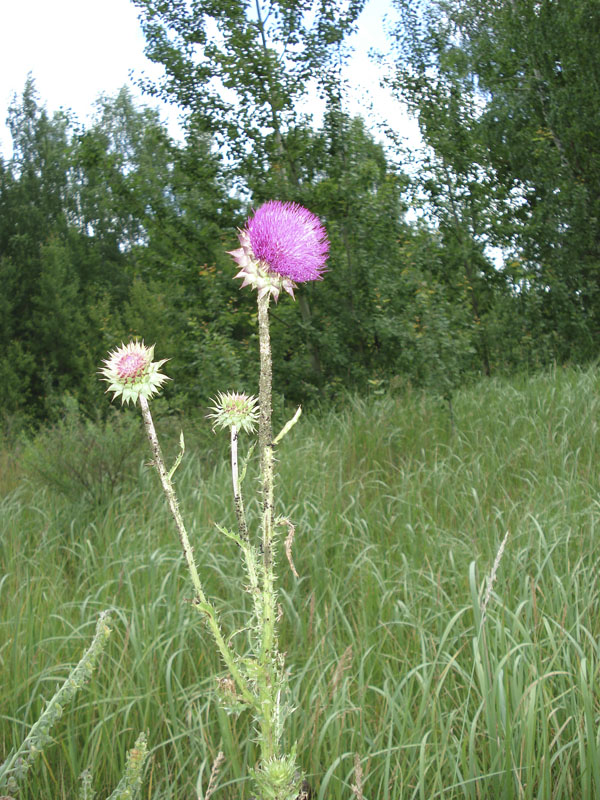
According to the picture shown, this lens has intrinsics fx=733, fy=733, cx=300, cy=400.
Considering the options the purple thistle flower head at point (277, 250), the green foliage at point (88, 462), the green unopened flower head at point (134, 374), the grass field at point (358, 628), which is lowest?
the grass field at point (358, 628)

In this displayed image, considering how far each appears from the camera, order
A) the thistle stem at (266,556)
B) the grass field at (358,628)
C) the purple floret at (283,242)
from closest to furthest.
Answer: the thistle stem at (266,556) < the purple floret at (283,242) < the grass field at (358,628)

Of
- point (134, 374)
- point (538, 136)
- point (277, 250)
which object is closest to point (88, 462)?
point (134, 374)

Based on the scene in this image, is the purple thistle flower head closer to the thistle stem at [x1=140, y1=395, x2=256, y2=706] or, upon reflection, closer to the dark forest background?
the thistle stem at [x1=140, y1=395, x2=256, y2=706]

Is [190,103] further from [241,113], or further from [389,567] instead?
[389,567]

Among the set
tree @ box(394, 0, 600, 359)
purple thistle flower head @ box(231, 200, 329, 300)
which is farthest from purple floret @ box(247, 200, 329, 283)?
tree @ box(394, 0, 600, 359)

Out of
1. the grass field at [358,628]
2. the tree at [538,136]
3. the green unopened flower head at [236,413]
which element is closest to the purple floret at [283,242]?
the green unopened flower head at [236,413]

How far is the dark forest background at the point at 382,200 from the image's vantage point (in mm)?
7410

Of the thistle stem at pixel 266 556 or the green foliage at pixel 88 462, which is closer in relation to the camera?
the thistle stem at pixel 266 556

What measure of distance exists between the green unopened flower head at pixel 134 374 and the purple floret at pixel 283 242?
0.79 ft

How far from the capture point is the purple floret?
112cm

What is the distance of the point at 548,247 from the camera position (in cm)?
1062

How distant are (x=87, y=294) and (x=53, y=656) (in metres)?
23.1

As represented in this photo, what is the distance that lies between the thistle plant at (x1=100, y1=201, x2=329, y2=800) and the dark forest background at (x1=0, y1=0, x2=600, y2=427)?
16.8ft

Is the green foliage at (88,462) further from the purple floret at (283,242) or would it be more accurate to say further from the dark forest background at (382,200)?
the purple floret at (283,242)
